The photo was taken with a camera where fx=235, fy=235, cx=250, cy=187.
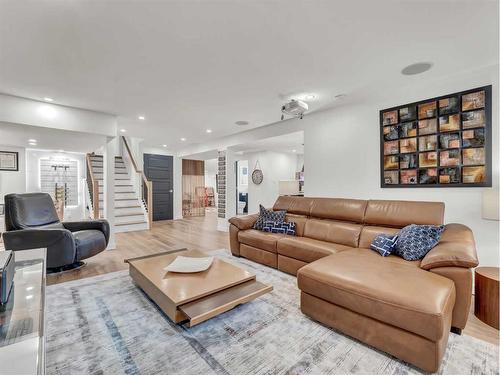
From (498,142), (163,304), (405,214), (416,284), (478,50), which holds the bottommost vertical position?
(163,304)

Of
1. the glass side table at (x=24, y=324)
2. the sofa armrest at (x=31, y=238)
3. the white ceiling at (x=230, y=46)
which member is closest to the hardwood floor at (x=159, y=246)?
the sofa armrest at (x=31, y=238)

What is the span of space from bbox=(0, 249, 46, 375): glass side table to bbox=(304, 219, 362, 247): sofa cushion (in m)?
2.85

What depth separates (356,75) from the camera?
111 inches

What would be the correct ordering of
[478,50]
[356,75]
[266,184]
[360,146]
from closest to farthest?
[478,50], [356,75], [360,146], [266,184]

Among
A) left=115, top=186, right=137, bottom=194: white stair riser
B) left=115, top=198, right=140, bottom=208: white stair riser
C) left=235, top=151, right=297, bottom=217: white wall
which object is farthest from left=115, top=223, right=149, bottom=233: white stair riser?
left=235, top=151, right=297, bottom=217: white wall

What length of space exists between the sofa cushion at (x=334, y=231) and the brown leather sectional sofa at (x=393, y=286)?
0.02 metres

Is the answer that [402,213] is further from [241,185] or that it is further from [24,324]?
[241,185]

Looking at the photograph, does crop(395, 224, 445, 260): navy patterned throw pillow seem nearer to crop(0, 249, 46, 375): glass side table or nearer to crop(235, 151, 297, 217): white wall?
crop(0, 249, 46, 375): glass side table

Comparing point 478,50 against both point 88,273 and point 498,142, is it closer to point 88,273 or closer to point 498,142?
point 498,142

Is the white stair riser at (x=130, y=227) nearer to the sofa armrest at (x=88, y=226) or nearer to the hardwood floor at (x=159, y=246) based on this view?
the hardwood floor at (x=159, y=246)

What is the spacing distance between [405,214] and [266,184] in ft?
17.2

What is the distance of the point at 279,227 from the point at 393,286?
2029 millimetres

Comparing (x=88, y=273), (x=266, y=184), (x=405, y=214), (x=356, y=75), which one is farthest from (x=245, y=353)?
(x=266, y=184)

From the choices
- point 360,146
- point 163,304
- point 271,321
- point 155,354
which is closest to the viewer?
point 155,354
